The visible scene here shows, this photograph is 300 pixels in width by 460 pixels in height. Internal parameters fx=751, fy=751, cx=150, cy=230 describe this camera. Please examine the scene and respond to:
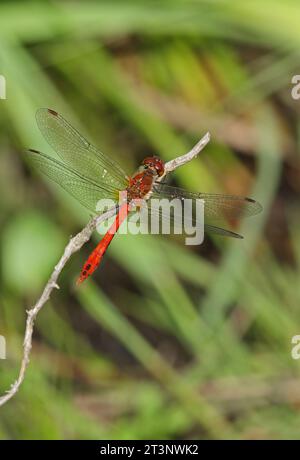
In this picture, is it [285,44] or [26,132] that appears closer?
[26,132]

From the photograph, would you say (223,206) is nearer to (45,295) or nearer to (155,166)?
(155,166)

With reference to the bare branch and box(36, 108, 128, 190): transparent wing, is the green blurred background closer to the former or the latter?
box(36, 108, 128, 190): transparent wing

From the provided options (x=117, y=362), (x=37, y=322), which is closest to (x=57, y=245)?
(x=37, y=322)

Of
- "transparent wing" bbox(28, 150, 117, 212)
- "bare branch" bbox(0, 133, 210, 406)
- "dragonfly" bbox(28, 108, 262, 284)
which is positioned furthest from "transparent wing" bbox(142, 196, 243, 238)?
"bare branch" bbox(0, 133, 210, 406)

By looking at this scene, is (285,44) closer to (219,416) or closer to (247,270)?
(247,270)

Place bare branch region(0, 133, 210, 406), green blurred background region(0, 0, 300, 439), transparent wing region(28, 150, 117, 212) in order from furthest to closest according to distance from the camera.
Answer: green blurred background region(0, 0, 300, 439), transparent wing region(28, 150, 117, 212), bare branch region(0, 133, 210, 406)

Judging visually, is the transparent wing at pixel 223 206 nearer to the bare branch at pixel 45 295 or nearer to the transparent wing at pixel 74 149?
the transparent wing at pixel 74 149

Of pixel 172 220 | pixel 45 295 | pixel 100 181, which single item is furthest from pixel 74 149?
pixel 45 295

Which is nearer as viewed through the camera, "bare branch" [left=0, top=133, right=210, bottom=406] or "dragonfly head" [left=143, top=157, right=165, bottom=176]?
"bare branch" [left=0, top=133, right=210, bottom=406]
